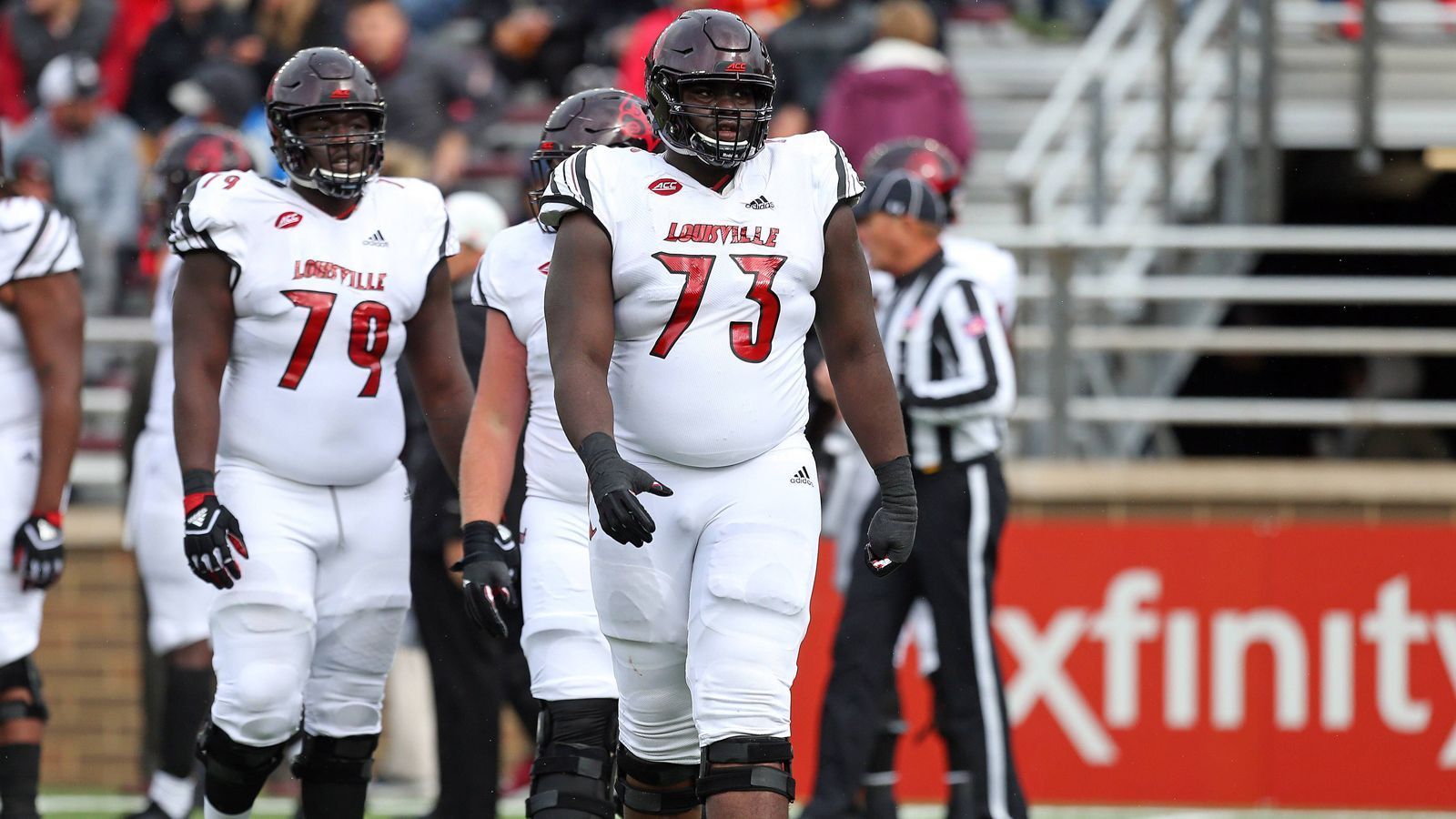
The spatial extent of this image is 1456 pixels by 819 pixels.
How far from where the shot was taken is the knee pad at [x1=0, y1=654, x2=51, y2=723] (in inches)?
272

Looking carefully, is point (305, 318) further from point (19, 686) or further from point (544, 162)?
point (19, 686)

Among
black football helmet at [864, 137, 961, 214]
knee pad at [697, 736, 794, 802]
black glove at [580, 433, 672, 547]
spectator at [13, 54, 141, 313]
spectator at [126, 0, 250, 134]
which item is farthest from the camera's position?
spectator at [126, 0, 250, 134]

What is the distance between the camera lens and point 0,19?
14.1 metres

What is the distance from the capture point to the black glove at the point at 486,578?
5723 millimetres

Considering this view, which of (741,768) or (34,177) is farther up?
(34,177)

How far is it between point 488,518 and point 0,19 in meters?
9.52

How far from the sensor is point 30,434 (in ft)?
23.2

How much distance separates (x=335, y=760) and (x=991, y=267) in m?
3.17

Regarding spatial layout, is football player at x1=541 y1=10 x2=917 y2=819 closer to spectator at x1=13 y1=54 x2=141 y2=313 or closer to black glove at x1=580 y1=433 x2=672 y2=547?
black glove at x1=580 y1=433 x2=672 y2=547

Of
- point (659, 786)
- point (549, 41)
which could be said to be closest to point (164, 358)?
point (659, 786)

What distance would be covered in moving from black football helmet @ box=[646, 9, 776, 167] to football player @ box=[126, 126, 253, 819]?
315 cm

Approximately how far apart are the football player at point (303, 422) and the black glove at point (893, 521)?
5.07 ft

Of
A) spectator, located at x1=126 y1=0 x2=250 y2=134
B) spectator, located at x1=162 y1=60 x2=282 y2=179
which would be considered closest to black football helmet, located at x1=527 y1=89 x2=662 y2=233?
spectator, located at x1=162 y1=60 x2=282 y2=179

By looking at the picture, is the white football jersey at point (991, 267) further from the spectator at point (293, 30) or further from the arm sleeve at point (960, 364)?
the spectator at point (293, 30)
